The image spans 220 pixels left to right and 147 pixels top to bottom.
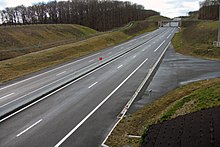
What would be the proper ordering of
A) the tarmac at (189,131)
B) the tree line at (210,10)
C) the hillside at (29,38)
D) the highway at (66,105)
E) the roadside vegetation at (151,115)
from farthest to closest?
1. the tree line at (210,10)
2. the hillside at (29,38)
3. the highway at (66,105)
4. the roadside vegetation at (151,115)
5. the tarmac at (189,131)

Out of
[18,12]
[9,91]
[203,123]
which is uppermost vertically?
[18,12]

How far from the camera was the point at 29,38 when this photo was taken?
5444 centimetres

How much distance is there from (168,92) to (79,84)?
7535 millimetres

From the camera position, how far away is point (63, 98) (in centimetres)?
1628

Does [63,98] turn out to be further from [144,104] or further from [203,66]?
[203,66]

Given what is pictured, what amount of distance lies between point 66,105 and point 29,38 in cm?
4377

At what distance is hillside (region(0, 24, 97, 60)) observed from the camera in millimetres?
42312

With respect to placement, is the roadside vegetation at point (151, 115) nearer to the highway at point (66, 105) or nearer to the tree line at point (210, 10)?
the highway at point (66, 105)

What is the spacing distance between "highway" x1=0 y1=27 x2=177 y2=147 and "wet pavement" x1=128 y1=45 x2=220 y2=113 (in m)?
1.27

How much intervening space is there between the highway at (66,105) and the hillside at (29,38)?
775 inches

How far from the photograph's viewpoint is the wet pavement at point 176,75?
15708 mm

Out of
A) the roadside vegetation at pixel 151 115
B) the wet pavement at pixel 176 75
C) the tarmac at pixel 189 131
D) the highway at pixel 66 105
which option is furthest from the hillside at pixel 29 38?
the tarmac at pixel 189 131

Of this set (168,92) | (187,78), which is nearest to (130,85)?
(168,92)

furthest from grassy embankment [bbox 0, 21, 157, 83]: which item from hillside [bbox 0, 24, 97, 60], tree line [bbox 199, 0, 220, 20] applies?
tree line [bbox 199, 0, 220, 20]
